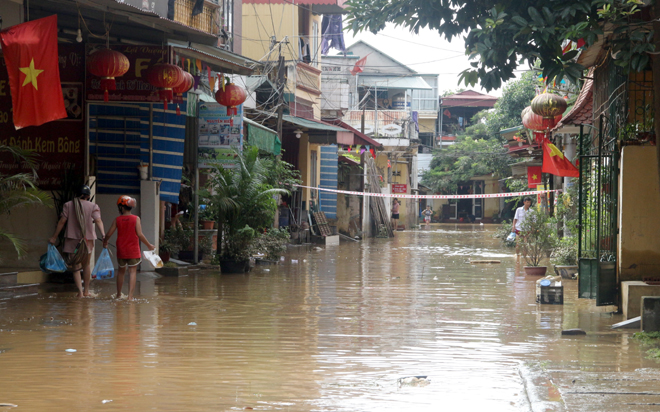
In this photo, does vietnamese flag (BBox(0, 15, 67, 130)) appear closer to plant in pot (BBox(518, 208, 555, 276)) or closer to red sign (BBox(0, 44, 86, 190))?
red sign (BBox(0, 44, 86, 190))

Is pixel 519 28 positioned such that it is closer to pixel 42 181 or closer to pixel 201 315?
pixel 201 315

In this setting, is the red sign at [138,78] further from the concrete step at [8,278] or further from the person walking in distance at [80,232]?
the concrete step at [8,278]

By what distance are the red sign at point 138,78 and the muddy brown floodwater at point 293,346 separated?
11.2 feet

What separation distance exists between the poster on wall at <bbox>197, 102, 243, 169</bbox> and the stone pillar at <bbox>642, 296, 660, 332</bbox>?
32.1ft

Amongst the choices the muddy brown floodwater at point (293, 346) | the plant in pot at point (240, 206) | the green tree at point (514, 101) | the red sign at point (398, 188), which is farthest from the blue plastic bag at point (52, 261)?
the green tree at point (514, 101)

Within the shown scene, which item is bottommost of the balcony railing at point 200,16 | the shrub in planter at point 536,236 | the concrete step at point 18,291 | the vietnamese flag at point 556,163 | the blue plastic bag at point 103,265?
the concrete step at point 18,291

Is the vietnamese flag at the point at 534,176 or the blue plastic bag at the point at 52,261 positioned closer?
the blue plastic bag at the point at 52,261

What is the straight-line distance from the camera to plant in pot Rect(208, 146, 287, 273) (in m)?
15.2

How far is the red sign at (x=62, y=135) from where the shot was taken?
1291 centimetres

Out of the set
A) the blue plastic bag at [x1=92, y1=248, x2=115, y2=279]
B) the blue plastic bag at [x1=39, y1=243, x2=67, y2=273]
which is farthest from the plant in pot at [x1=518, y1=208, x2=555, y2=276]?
the blue plastic bag at [x1=39, y1=243, x2=67, y2=273]

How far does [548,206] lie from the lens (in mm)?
23484

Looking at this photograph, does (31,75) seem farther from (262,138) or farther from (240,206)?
(262,138)

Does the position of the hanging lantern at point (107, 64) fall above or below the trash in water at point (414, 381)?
above

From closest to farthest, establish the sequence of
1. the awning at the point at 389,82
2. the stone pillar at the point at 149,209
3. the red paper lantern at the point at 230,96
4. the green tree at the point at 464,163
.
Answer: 1. the stone pillar at the point at 149,209
2. the red paper lantern at the point at 230,96
3. the awning at the point at 389,82
4. the green tree at the point at 464,163
